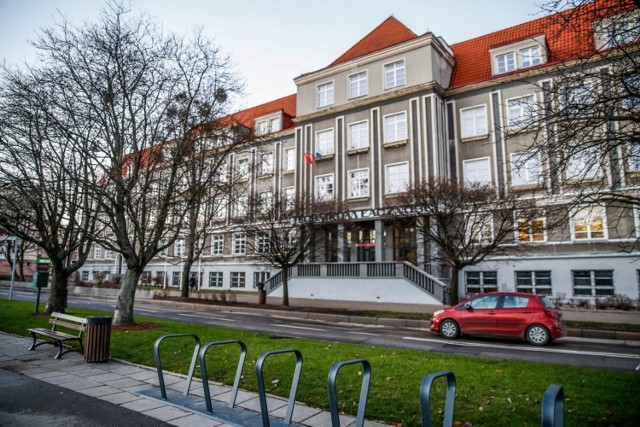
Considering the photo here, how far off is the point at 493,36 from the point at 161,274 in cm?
3767

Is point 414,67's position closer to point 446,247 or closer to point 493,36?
point 493,36

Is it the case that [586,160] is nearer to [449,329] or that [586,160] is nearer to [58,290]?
[449,329]

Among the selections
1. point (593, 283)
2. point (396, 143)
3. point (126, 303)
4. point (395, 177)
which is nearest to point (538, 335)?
point (593, 283)

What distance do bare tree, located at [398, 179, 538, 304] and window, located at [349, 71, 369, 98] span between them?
45.4 ft

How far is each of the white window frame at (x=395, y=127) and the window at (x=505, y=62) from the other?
687 centimetres

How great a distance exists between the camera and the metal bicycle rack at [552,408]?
2760 millimetres

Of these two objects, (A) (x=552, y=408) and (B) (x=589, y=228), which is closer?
(A) (x=552, y=408)

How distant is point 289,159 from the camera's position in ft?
119

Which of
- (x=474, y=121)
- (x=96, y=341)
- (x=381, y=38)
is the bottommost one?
(x=96, y=341)

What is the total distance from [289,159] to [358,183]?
8.33m

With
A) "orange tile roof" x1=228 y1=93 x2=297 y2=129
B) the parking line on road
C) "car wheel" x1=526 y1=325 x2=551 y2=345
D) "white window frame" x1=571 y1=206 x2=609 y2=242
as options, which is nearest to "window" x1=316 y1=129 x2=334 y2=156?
"orange tile roof" x1=228 y1=93 x2=297 y2=129

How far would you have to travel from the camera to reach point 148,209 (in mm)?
15539

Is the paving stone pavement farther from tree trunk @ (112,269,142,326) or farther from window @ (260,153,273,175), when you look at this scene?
window @ (260,153,273,175)

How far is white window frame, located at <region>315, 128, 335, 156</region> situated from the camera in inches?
1286
